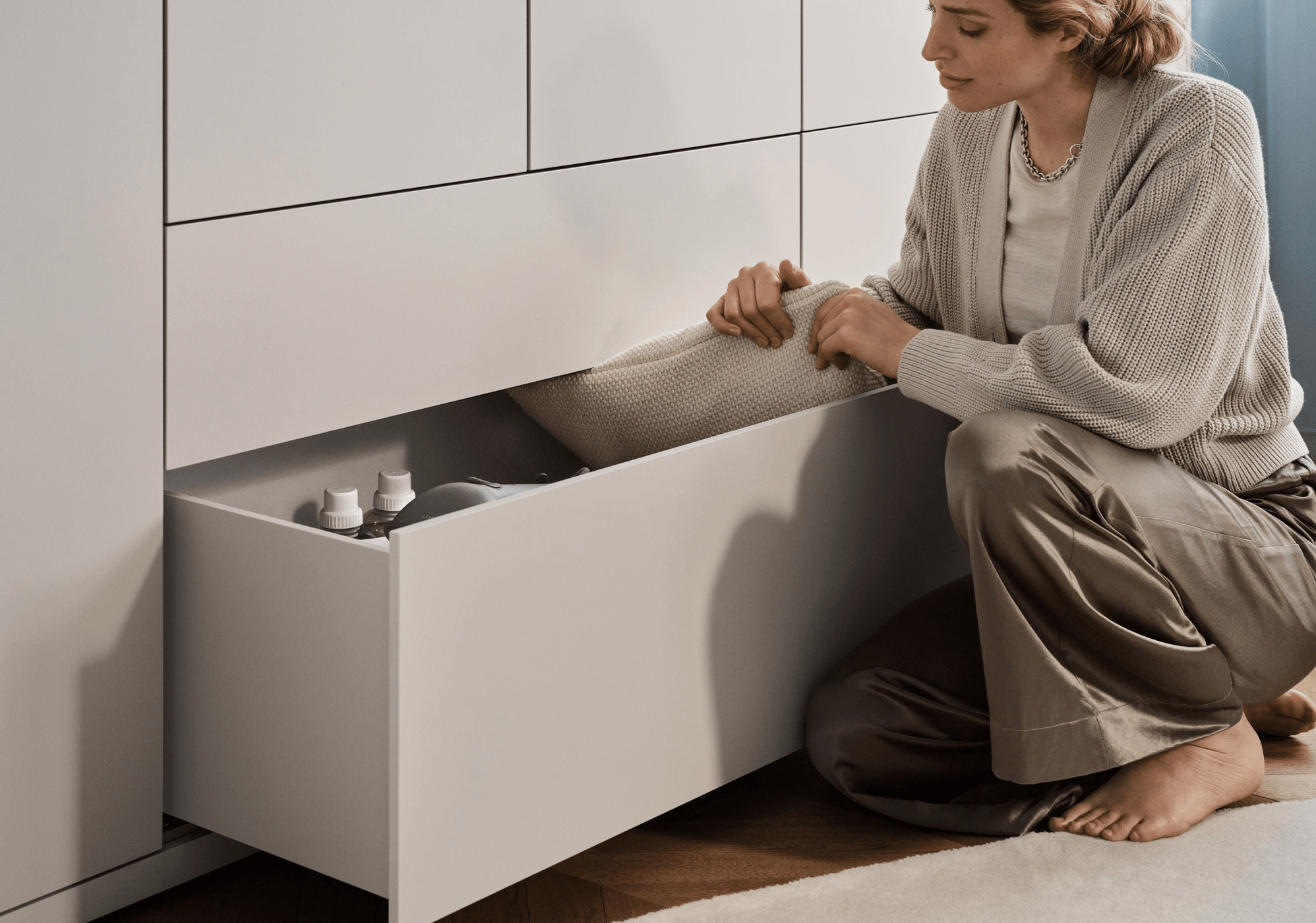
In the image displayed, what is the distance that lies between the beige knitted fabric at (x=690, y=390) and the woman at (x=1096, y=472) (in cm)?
2

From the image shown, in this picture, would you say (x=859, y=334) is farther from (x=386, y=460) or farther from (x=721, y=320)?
(x=386, y=460)

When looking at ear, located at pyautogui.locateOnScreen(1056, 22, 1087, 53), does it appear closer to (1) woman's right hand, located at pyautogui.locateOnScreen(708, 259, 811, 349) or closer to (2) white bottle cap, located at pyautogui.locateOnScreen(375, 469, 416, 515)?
(1) woman's right hand, located at pyautogui.locateOnScreen(708, 259, 811, 349)

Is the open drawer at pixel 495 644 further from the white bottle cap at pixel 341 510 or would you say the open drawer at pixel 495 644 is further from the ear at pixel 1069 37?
the ear at pixel 1069 37

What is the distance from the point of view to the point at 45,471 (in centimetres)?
97

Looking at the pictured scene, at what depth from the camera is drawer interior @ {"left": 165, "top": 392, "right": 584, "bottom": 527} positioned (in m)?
1.18

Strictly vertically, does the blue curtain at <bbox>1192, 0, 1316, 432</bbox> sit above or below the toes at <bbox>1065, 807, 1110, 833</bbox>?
above

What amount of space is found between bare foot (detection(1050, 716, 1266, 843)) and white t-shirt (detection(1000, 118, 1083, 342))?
1.30 feet

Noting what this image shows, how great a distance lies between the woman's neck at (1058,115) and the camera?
1292 mm

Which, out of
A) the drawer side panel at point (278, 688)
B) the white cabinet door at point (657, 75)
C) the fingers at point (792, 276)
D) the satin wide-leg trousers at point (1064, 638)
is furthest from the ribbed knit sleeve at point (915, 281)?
the drawer side panel at point (278, 688)

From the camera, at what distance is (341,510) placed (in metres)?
1.16

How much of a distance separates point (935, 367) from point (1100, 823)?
407 mm

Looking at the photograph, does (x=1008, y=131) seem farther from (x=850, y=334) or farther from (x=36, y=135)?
(x=36, y=135)

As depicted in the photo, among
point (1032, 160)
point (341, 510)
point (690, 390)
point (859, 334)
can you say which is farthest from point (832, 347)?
point (341, 510)

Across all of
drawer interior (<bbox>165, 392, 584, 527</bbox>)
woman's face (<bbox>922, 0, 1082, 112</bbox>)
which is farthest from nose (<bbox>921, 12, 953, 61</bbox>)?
drawer interior (<bbox>165, 392, 584, 527</bbox>)
